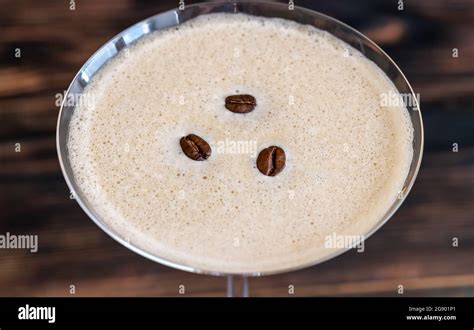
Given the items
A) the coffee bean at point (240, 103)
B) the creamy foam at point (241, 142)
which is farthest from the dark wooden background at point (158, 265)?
the coffee bean at point (240, 103)

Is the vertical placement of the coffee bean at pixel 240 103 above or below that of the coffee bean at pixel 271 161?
above

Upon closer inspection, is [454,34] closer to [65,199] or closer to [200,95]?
[200,95]

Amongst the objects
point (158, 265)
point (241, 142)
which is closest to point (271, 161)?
point (241, 142)

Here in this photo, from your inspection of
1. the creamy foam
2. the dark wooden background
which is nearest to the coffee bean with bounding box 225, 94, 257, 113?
the creamy foam

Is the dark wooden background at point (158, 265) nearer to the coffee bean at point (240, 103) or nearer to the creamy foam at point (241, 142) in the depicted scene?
the creamy foam at point (241, 142)

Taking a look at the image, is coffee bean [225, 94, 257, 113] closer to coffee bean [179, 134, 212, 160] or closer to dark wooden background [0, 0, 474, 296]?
coffee bean [179, 134, 212, 160]
